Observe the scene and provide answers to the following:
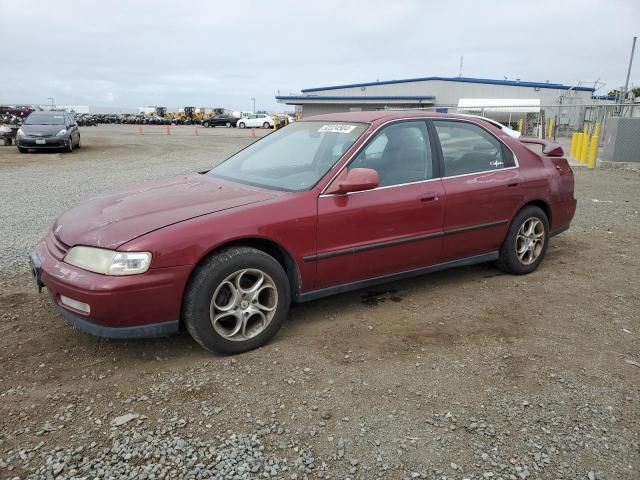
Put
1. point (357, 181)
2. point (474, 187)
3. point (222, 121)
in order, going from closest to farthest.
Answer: point (357, 181)
point (474, 187)
point (222, 121)

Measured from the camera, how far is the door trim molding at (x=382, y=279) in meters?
3.71

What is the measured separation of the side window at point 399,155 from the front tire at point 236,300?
3.43 ft

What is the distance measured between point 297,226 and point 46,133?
52.5 ft

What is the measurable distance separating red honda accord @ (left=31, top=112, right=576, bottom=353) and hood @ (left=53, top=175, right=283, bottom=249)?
0.5 inches

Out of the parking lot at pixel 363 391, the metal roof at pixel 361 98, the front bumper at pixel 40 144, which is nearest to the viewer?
the parking lot at pixel 363 391

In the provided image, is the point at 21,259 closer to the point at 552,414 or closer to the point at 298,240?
the point at 298,240

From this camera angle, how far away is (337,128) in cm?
425

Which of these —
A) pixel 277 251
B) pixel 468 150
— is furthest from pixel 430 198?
pixel 277 251

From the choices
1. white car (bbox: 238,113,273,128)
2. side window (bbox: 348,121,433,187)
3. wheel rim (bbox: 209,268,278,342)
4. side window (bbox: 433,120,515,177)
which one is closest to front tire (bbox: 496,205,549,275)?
side window (bbox: 433,120,515,177)

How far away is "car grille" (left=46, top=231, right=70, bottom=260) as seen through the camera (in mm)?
3275

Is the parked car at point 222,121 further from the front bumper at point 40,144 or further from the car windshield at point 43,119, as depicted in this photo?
the front bumper at point 40,144

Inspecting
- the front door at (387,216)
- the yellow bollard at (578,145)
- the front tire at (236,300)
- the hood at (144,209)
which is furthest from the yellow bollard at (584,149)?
the front tire at (236,300)

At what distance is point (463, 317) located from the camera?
13.1 ft

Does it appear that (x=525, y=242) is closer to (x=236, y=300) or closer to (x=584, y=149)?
(x=236, y=300)
